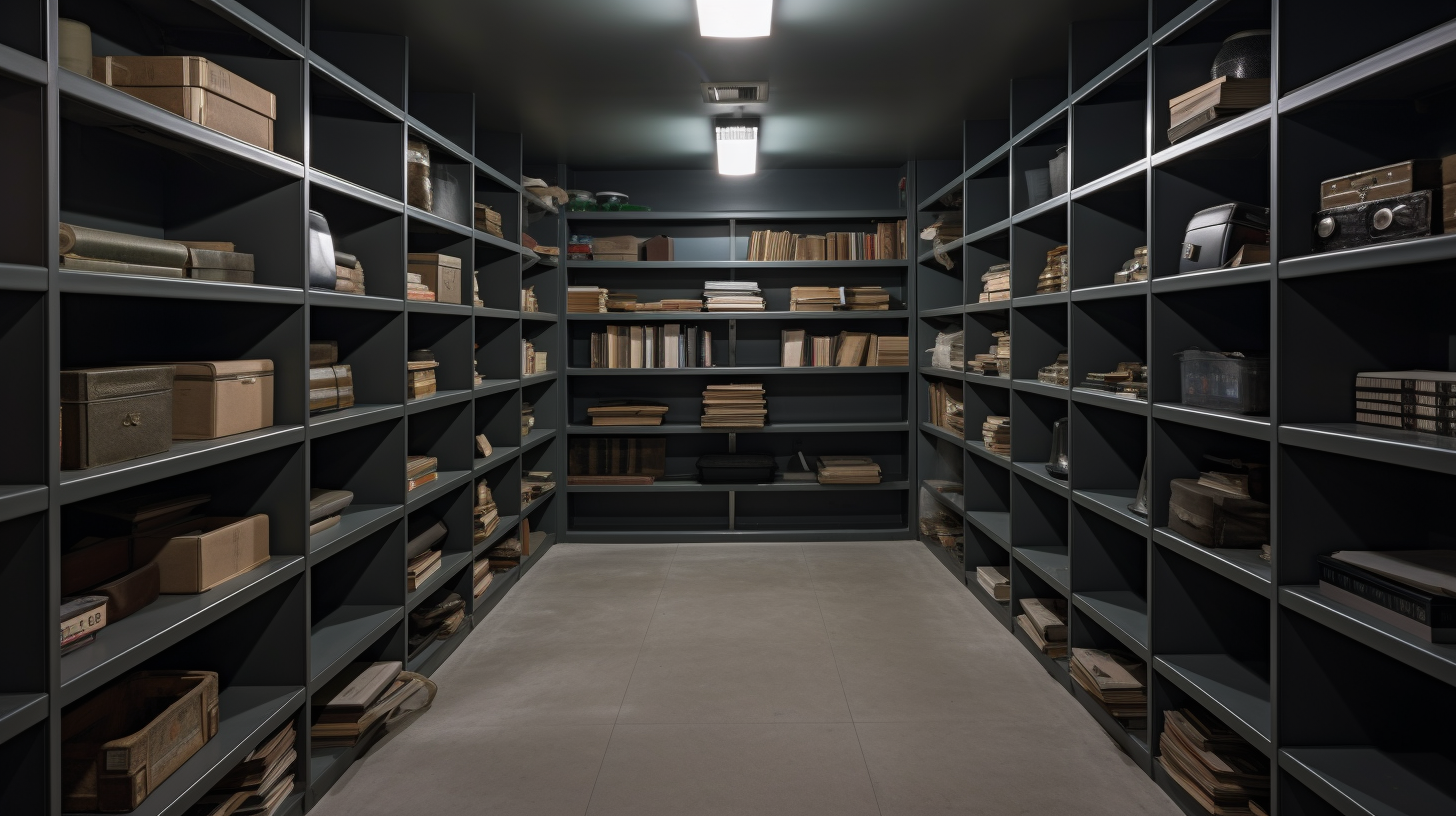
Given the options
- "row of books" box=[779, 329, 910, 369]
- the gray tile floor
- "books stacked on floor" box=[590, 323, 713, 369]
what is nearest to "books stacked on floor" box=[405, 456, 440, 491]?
the gray tile floor

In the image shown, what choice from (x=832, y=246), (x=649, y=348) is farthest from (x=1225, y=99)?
(x=649, y=348)

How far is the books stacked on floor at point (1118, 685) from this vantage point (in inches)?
120

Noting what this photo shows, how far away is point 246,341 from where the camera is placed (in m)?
2.63

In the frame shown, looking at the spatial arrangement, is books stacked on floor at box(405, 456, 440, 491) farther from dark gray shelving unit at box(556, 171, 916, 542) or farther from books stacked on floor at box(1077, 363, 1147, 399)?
books stacked on floor at box(1077, 363, 1147, 399)

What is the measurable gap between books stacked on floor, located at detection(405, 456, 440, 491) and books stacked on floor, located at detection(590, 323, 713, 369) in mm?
2396

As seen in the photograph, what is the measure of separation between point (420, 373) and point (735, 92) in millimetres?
2094

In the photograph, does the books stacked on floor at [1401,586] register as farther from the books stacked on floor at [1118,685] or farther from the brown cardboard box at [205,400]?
the brown cardboard box at [205,400]

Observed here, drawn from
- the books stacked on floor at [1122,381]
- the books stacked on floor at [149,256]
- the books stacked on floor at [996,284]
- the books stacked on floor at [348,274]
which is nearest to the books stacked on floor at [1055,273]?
the books stacked on floor at [996,284]

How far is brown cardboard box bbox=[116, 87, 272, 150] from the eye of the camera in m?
2.20

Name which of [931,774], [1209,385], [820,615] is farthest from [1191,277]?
[820,615]

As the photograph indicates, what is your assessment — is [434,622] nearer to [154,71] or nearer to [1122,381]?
[154,71]

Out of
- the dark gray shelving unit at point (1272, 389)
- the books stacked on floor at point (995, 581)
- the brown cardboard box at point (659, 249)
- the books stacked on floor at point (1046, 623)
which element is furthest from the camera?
the brown cardboard box at point (659, 249)

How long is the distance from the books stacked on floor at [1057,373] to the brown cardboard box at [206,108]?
305 cm

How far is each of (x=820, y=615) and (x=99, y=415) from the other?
3453 millimetres
